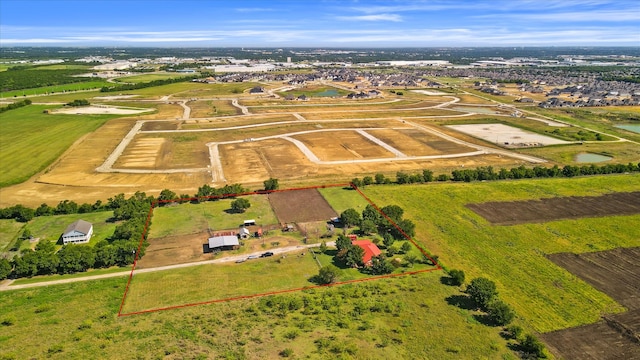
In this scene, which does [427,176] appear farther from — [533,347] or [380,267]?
[533,347]

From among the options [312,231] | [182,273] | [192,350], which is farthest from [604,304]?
[182,273]

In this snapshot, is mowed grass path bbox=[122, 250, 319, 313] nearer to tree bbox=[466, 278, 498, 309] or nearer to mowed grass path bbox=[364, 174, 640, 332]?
tree bbox=[466, 278, 498, 309]

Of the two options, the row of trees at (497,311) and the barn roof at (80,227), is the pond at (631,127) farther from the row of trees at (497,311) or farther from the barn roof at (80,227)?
the barn roof at (80,227)

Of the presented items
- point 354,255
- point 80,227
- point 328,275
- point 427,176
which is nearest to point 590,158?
point 427,176

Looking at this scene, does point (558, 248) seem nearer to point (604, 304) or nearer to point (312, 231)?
point (604, 304)

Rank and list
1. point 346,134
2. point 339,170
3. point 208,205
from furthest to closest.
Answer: point 346,134, point 339,170, point 208,205

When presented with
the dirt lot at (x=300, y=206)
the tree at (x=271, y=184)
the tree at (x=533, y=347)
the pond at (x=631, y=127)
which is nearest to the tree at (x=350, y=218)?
the dirt lot at (x=300, y=206)

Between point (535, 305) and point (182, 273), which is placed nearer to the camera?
point (535, 305)
